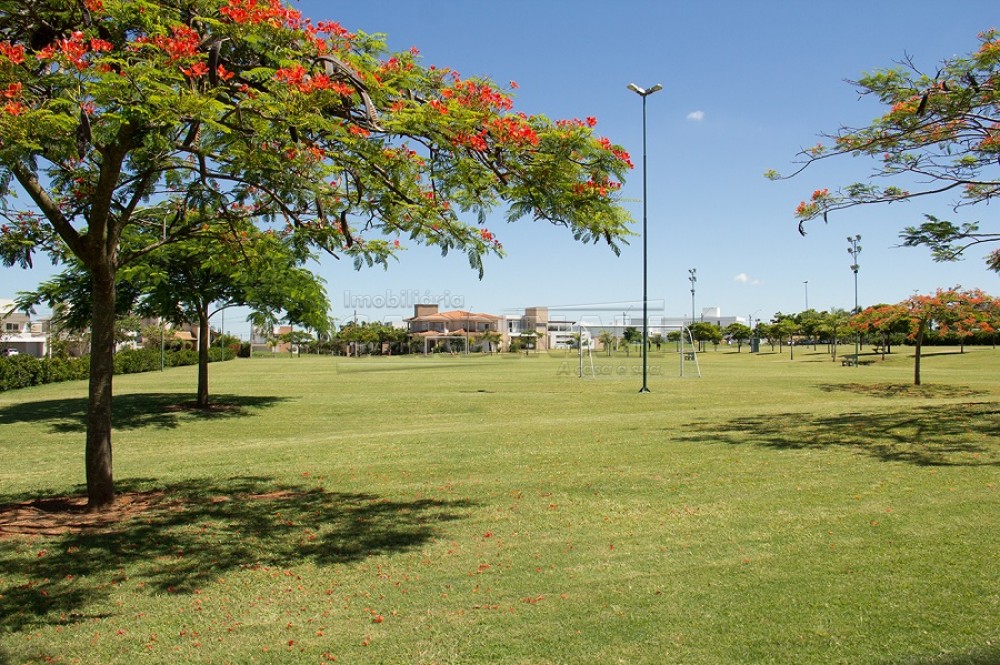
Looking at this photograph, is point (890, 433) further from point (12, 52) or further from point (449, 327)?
point (449, 327)

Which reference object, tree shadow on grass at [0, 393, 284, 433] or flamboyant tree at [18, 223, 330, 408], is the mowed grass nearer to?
tree shadow on grass at [0, 393, 284, 433]

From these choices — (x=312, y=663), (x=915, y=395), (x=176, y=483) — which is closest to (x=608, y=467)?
(x=176, y=483)

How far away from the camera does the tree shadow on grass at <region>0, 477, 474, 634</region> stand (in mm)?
5414

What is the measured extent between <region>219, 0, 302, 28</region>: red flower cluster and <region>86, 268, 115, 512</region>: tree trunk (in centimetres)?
344

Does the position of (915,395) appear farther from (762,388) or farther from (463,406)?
(463,406)

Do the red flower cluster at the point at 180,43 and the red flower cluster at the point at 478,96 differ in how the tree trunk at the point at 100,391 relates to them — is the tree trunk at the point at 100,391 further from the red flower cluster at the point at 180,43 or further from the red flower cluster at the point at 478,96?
the red flower cluster at the point at 478,96

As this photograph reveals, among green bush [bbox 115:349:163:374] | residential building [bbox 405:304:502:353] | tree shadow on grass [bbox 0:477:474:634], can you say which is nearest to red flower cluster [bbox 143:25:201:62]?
tree shadow on grass [bbox 0:477:474:634]

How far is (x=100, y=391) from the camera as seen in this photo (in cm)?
772

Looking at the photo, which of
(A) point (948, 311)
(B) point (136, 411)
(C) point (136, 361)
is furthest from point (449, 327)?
(B) point (136, 411)

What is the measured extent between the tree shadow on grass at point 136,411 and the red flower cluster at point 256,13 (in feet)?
42.5

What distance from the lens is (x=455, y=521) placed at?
24.4 ft

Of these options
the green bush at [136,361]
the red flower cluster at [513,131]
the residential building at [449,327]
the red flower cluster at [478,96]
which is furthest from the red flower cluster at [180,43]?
the residential building at [449,327]

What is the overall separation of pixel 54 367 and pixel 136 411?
16646 mm

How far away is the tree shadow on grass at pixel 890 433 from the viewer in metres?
11.1
